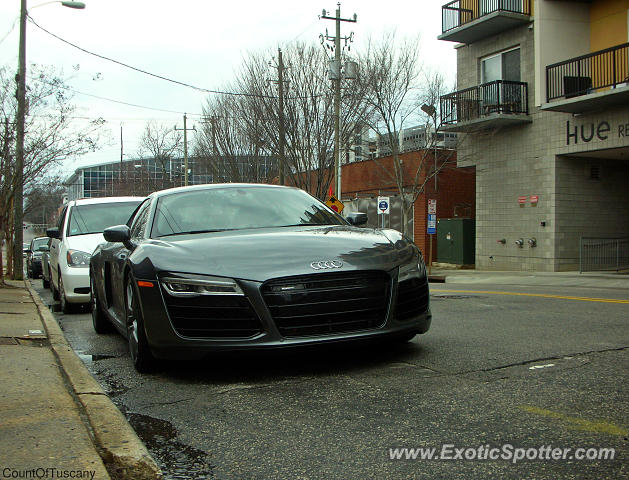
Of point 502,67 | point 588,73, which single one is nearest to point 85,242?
point 588,73

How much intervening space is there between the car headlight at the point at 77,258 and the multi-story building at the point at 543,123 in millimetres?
14848

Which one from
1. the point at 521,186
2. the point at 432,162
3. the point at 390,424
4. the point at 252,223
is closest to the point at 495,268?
the point at 521,186

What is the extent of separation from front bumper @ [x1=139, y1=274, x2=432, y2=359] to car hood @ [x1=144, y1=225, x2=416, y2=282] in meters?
0.16

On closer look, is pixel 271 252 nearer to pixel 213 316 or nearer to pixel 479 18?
pixel 213 316

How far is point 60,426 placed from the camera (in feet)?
11.6

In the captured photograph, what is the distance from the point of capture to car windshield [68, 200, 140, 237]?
10.9 meters

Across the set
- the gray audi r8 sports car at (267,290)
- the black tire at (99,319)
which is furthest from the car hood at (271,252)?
the black tire at (99,319)

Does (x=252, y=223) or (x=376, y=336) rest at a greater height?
(x=252, y=223)

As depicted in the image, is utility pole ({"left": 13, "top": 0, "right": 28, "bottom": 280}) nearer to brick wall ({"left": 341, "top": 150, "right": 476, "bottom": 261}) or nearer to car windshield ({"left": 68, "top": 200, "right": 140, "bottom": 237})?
car windshield ({"left": 68, "top": 200, "right": 140, "bottom": 237})

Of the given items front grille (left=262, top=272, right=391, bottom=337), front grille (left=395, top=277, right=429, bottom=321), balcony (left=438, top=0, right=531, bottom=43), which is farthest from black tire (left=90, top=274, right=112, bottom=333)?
balcony (left=438, top=0, right=531, bottom=43)

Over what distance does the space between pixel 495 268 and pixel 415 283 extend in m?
20.0

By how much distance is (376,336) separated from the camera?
15.5 feet

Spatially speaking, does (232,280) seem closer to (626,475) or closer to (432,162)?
(626,475)
